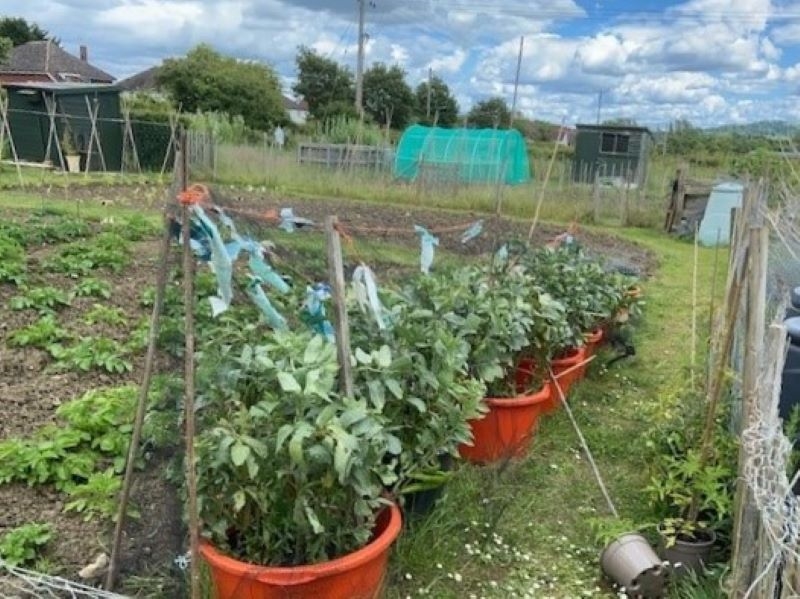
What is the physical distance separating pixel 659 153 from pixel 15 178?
14102 millimetres

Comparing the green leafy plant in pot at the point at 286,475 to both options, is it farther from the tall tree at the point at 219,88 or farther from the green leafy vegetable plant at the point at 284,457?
the tall tree at the point at 219,88

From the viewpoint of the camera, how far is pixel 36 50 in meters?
32.0

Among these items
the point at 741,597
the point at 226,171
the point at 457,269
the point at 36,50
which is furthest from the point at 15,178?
the point at 36,50

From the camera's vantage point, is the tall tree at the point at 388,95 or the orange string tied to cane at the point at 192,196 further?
the tall tree at the point at 388,95

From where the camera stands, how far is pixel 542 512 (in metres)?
2.89

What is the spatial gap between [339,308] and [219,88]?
23985mm

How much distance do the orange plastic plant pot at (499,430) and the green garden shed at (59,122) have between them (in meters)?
13.9

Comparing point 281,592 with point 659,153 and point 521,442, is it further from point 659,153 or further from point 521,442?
point 659,153

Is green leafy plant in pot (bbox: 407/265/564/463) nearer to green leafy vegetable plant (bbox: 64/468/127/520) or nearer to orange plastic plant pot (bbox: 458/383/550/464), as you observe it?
orange plastic plant pot (bbox: 458/383/550/464)

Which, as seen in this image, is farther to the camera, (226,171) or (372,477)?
(226,171)

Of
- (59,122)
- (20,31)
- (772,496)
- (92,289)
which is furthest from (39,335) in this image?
(20,31)

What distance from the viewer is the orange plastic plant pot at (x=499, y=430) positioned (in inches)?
124

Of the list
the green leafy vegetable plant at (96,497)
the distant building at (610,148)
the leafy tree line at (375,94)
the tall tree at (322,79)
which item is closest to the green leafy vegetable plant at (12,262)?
the green leafy vegetable plant at (96,497)

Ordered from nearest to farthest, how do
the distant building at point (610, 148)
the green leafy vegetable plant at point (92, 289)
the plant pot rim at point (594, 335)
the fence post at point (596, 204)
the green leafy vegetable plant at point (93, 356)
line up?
the green leafy vegetable plant at point (93, 356), the plant pot rim at point (594, 335), the green leafy vegetable plant at point (92, 289), the fence post at point (596, 204), the distant building at point (610, 148)
